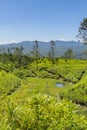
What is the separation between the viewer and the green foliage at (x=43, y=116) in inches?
1160

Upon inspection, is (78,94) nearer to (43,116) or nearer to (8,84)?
(8,84)

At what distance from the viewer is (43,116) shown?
30.6 m

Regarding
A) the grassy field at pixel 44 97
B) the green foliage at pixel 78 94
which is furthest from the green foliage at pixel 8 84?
the green foliage at pixel 78 94

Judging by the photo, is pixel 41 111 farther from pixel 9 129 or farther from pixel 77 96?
pixel 77 96

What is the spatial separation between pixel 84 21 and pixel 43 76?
5884cm

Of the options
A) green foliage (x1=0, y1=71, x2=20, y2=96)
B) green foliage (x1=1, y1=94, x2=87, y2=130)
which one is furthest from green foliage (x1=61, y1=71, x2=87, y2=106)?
green foliage (x1=1, y1=94, x2=87, y2=130)

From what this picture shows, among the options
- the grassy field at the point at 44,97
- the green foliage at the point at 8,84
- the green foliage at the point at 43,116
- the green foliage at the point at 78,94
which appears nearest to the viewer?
the green foliage at the point at 43,116

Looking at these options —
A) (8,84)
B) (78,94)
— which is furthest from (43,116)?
(8,84)

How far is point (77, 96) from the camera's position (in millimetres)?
92500

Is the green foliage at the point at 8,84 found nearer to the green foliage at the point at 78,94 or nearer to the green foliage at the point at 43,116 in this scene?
the green foliage at the point at 78,94

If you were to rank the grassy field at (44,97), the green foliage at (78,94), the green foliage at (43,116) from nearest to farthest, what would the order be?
the green foliage at (43,116)
the grassy field at (44,97)
the green foliage at (78,94)

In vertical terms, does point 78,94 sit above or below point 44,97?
below

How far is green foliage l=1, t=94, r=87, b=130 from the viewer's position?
29.5 meters

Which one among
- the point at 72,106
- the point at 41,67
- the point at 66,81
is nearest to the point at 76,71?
the point at 66,81
